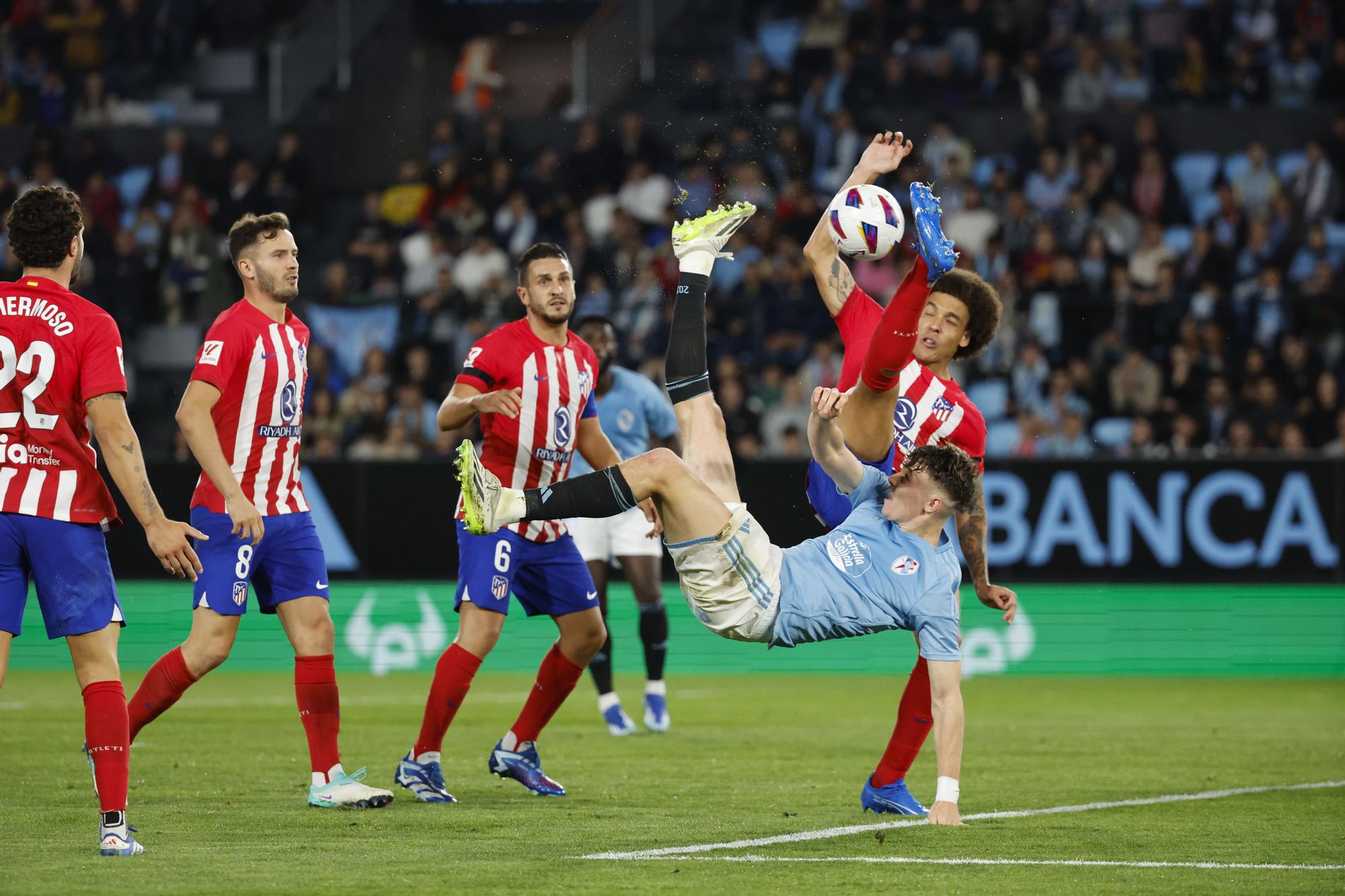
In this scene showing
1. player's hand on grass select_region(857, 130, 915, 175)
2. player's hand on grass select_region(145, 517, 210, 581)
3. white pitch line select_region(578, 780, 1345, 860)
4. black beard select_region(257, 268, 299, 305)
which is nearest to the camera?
player's hand on grass select_region(145, 517, 210, 581)

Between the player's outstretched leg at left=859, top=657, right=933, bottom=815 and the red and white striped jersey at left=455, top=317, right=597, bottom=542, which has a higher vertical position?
the red and white striped jersey at left=455, top=317, right=597, bottom=542

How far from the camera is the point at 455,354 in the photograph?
694 inches

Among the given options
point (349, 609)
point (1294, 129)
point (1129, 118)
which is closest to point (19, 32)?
point (349, 609)

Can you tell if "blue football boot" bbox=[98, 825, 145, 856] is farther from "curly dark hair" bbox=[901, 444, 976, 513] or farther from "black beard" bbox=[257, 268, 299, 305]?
"curly dark hair" bbox=[901, 444, 976, 513]

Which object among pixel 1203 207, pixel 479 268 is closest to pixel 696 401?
pixel 479 268

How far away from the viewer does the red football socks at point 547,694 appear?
321 inches

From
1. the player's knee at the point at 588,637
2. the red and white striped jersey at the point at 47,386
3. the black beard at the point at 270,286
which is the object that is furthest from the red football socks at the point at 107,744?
the player's knee at the point at 588,637

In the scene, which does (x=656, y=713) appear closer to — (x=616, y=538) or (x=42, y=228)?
(x=616, y=538)

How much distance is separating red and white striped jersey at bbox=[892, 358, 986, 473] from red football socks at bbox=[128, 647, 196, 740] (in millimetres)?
3132

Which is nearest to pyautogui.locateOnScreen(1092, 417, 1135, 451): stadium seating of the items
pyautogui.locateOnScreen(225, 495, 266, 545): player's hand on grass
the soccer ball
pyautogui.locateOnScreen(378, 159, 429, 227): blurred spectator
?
pyautogui.locateOnScreen(378, 159, 429, 227): blurred spectator

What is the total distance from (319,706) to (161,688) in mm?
693

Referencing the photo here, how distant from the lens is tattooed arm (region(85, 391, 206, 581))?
5.90 metres

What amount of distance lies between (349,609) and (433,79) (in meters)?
9.25

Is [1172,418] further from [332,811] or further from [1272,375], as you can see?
[332,811]
